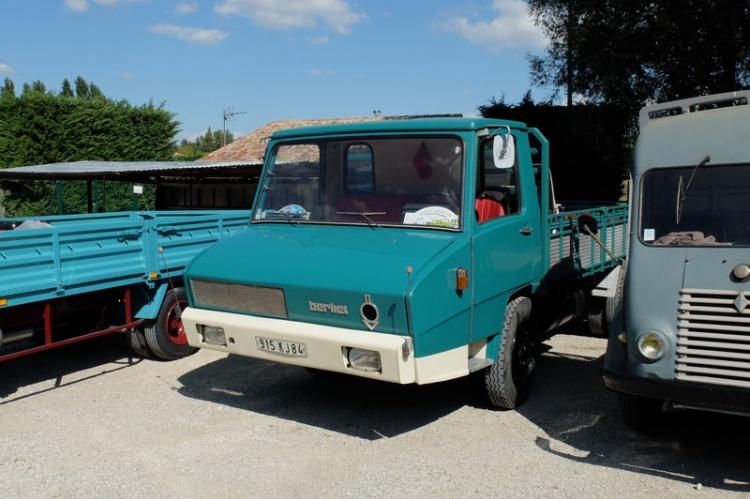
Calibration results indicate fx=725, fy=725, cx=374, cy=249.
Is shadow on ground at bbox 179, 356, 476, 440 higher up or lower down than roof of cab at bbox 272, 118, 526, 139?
lower down

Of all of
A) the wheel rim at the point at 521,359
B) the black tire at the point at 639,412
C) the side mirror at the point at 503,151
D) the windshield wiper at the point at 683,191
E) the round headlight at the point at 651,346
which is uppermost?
the side mirror at the point at 503,151

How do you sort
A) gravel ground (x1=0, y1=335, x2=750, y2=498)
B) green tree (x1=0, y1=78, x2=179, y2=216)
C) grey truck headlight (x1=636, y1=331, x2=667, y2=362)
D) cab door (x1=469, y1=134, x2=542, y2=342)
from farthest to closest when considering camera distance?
green tree (x1=0, y1=78, x2=179, y2=216), cab door (x1=469, y1=134, x2=542, y2=342), gravel ground (x1=0, y1=335, x2=750, y2=498), grey truck headlight (x1=636, y1=331, x2=667, y2=362)

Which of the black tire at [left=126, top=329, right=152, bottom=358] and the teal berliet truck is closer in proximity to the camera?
the teal berliet truck

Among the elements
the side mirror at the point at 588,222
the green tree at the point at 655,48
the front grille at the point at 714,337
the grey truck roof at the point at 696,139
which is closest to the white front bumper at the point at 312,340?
the front grille at the point at 714,337

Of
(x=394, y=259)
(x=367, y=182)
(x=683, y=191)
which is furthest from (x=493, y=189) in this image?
(x=683, y=191)

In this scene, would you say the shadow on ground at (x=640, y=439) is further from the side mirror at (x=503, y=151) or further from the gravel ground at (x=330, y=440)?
the side mirror at (x=503, y=151)

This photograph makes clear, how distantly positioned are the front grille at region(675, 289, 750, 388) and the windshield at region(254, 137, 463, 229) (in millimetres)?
1648

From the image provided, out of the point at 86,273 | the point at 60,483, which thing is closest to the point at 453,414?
the point at 60,483

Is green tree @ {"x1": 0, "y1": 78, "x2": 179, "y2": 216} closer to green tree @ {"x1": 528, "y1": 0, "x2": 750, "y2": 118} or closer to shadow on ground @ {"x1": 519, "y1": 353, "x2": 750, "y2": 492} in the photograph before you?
green tree @ {"x1": 528, "y1": 0, "x2": 750, "y2": 118}

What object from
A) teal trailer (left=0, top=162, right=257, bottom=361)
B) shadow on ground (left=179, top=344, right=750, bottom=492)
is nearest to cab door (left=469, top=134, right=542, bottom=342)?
shadow on ground (left=179, top=344, right=750, bottom=492)

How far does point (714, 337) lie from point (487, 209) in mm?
1915

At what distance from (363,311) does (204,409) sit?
197 cm

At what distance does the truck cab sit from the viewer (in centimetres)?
415

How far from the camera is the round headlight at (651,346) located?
4.29m
